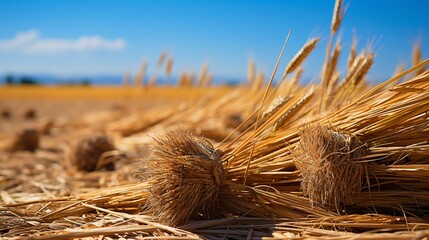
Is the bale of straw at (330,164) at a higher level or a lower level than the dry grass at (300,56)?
lower

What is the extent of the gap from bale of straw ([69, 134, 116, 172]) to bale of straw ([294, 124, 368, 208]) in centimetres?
227

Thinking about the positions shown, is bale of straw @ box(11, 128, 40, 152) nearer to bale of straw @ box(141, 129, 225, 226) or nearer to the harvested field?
the harvested field

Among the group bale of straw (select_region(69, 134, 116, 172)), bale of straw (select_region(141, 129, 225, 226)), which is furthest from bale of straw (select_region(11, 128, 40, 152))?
bale of straw (select_region(141, 129, 225, 226))

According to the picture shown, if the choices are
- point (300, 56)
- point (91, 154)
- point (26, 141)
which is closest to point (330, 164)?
point (300, 56)

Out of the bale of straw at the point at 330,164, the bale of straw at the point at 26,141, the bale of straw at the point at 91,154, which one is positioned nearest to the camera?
the bale of straw at the point at 330,164

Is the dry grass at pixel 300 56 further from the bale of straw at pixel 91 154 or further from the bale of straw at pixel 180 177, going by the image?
the bale of straw at pixel 91 154

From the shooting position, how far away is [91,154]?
352 cm

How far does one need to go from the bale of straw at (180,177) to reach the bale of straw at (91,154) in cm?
194

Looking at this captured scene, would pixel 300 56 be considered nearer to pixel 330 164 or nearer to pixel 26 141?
pixel 330 164

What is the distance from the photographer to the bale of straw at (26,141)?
495 cm

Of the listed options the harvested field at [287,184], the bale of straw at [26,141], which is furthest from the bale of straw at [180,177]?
the bale of straw at [26,141]

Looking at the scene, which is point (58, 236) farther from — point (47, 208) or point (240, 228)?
point (240, 228)

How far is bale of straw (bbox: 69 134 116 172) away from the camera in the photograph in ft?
11.3

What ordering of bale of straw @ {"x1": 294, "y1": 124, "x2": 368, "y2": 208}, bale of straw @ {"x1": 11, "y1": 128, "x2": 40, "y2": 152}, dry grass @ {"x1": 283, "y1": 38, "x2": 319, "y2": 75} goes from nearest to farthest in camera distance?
bale of straw @ {"x1": 294, "y1": 124, "x2": 368, "y2": 208} < dry grass @ {"x1": 283, "y1": 38, "x2": 319, "y2": 75} < bale of straw @ {"x1": 11, "y1": 128, "x2": 40, "y2": 152}
